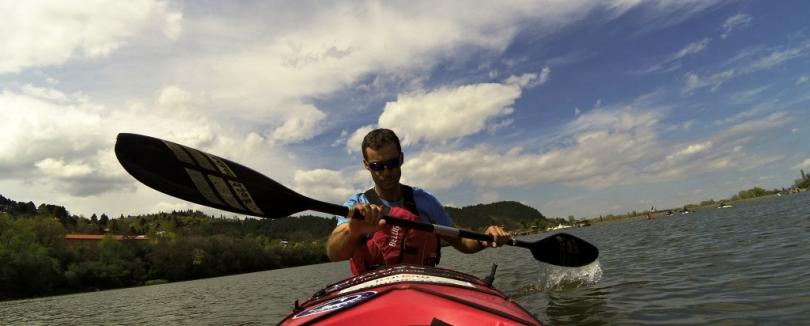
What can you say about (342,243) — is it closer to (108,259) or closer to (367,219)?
(367,219)

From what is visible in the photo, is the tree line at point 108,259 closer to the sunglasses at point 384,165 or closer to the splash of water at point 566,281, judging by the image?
the splash of water at point 566,281

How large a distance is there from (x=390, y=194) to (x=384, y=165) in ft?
1.62

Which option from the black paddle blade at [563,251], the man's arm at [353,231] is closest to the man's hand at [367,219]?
the man's arm at [353,231]

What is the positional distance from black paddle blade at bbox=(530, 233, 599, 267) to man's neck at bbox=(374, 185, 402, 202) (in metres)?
2.34

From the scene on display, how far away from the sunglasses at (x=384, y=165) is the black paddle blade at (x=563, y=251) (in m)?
2.72

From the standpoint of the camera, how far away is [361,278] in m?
3.84

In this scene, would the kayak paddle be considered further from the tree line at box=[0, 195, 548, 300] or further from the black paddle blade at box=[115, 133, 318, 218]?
the tree line at box=[0, 195, 548, 300]

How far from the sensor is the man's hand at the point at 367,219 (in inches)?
155

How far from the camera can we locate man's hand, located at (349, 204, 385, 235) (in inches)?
155

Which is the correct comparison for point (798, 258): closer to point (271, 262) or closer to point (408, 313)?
point (408, 313)

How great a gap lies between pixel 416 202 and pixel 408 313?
265cm

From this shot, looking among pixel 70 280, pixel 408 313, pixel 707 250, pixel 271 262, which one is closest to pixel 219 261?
pixel 271 262

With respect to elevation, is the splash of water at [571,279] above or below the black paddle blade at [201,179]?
below

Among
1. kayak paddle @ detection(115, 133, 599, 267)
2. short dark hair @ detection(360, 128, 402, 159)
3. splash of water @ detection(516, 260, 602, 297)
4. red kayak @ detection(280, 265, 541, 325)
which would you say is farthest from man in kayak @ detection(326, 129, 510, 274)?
splash of water @ detection(516, 260, 602, 297)
